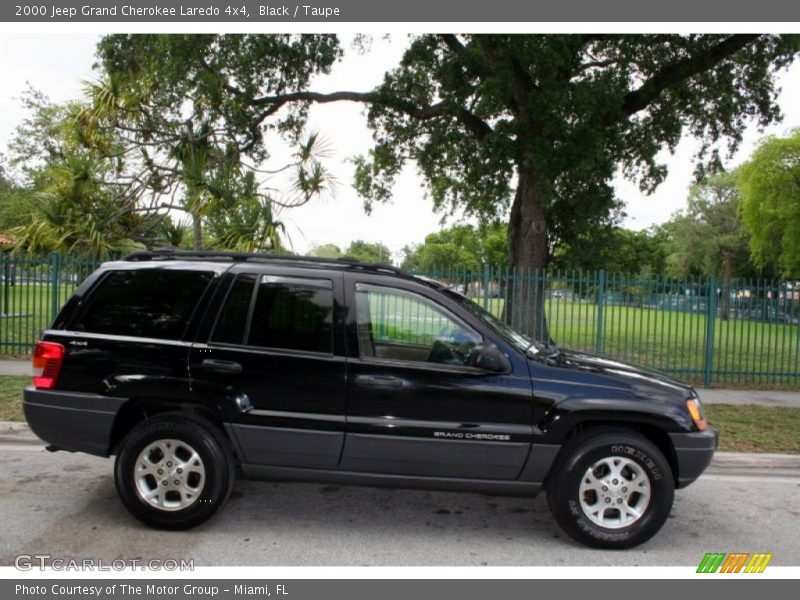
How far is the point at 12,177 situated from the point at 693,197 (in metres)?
54.4

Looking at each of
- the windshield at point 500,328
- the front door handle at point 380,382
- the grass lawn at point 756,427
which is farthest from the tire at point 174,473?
the grass lawn at point 756,427

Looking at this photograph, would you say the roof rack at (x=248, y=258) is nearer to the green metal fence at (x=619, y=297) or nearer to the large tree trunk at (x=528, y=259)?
the green metal fence at (x=619, y=297)

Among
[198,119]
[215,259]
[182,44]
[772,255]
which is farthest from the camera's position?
[772,255]

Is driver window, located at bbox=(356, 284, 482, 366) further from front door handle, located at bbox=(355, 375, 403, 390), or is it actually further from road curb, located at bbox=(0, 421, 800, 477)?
road curb, located at bbox=(0, 421, 800, 477)

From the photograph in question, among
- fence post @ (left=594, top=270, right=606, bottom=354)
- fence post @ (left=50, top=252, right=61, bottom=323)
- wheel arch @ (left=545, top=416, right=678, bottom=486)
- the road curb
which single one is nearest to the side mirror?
wheel arch @ (left=545, top=416, right=678, bottom=486)

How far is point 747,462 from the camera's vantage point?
6.39 m

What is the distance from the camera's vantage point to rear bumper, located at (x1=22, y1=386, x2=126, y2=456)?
4.33 m

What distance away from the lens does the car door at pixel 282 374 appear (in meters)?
4.21

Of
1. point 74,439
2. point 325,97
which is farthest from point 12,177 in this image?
point 74,439

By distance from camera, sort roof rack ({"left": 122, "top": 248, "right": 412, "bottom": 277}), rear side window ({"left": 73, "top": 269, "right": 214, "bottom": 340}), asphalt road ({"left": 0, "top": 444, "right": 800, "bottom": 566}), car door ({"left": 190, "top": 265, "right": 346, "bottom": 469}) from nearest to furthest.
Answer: asphalt road ({"left": 0, "top": 444, "right": 800, "bottom": 566})
car door ({"left": 190, "top": 265, "right": 346, "bottom": 469})
rear side window ({"left": 73, "top": 269, "right": 214, "bottom": 340})
roof rack ({"left": 122, "top": 248, "right": 412, "bottom": 277})

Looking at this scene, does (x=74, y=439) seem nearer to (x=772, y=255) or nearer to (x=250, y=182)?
(x=250, y=182)

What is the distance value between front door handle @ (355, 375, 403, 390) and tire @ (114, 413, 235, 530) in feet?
3.43

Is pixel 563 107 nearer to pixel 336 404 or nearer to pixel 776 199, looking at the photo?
pixel 336 404

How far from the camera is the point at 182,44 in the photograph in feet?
39.9
